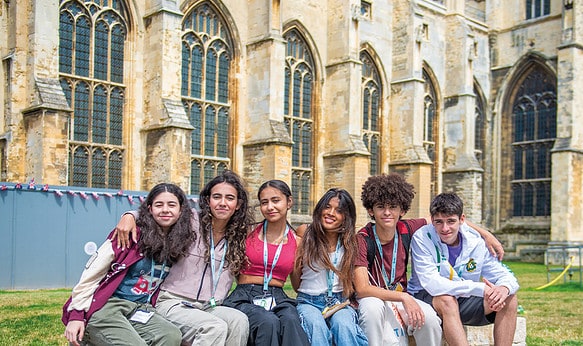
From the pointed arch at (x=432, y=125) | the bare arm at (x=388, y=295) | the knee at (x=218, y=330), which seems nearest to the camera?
the knee at (x=218, y=330)

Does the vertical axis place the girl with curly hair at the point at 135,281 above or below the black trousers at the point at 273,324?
above

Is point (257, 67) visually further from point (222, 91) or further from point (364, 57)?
point (364, 57)

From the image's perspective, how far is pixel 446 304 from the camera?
5426 millimetres

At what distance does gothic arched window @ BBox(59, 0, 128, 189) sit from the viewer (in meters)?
17.7

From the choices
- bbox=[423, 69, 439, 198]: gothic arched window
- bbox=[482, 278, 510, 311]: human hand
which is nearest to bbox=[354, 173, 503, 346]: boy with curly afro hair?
bbox=[482, 278, 510, 311]: human hand

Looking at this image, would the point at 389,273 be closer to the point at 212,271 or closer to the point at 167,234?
the point at 212,271

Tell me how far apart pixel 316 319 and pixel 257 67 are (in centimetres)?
1693

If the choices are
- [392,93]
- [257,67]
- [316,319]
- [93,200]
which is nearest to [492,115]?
[392,93]

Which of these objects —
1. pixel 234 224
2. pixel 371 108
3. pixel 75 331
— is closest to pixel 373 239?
pixel 234 224

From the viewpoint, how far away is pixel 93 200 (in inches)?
574

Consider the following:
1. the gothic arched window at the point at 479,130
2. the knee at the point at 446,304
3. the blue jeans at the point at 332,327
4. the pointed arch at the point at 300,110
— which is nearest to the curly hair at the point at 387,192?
the knee at the point at 446,304

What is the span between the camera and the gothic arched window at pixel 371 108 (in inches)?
1045

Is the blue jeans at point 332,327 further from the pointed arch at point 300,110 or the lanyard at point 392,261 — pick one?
the pointed arch at point 300,110

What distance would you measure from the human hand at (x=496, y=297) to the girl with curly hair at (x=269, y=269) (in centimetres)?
160
